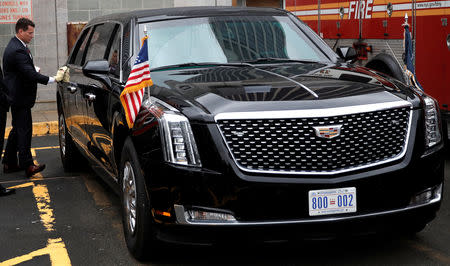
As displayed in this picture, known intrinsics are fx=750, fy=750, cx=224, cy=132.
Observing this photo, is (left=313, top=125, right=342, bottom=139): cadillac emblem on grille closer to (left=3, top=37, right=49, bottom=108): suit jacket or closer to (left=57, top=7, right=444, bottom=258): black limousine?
(left=57, top=7, right=444, bottom=258): black limousine

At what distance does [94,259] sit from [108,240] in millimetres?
497

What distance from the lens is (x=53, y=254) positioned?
540 cm

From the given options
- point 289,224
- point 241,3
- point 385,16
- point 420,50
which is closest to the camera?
point 289,224

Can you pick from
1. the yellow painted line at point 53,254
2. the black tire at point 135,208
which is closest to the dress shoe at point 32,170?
the yellow painted line at point 53,254

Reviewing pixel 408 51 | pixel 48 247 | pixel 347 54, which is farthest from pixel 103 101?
pixel 408 51

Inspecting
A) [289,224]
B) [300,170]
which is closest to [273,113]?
[300,170]

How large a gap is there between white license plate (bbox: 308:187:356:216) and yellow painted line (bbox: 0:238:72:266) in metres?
1.82

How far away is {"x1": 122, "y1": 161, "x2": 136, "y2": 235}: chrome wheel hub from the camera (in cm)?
510

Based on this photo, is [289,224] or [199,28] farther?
[199,28]

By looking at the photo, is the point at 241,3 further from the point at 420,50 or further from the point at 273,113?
the point at 273,113

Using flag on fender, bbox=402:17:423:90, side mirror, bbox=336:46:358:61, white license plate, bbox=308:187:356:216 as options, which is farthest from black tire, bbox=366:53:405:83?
white license plate, bbox=308:187:356:216

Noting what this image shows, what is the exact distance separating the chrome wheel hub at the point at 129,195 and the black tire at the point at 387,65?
15.5 ft

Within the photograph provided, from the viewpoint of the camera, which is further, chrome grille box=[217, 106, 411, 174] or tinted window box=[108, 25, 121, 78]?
tinted window box=[108, 25, 121, 78]

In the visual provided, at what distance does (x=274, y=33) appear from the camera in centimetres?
630
